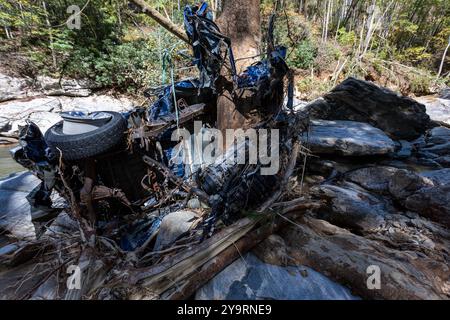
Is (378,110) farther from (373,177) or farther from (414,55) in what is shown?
(414,55)

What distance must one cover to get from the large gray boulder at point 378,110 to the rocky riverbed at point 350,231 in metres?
0.89

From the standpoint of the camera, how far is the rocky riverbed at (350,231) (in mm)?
1604

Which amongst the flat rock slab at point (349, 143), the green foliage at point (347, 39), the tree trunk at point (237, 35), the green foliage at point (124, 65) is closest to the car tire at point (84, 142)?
the tree trunk at point (237, 35)

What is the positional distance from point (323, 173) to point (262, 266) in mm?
2462

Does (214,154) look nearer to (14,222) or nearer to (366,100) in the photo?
(14,222)

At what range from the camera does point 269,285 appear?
164 centimetres

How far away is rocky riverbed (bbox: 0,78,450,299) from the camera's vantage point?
1604 mm

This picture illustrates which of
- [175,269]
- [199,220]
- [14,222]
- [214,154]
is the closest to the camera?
[175,269]

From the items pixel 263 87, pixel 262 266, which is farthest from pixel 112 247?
pixel 263 87

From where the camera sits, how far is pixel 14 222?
294 centimetres

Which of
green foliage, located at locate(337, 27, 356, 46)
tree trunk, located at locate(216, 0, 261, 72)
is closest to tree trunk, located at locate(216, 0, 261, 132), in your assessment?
tree trunk, located at locate(216, 0, 261, 72)

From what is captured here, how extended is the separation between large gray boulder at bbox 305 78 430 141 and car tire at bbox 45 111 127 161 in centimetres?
456

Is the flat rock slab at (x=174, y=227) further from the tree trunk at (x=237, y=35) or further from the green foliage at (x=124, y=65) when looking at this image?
the green foliage at (x=124, y=65)

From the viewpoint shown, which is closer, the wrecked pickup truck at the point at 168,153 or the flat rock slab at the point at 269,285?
the flat rock slab at the point at 269,285
